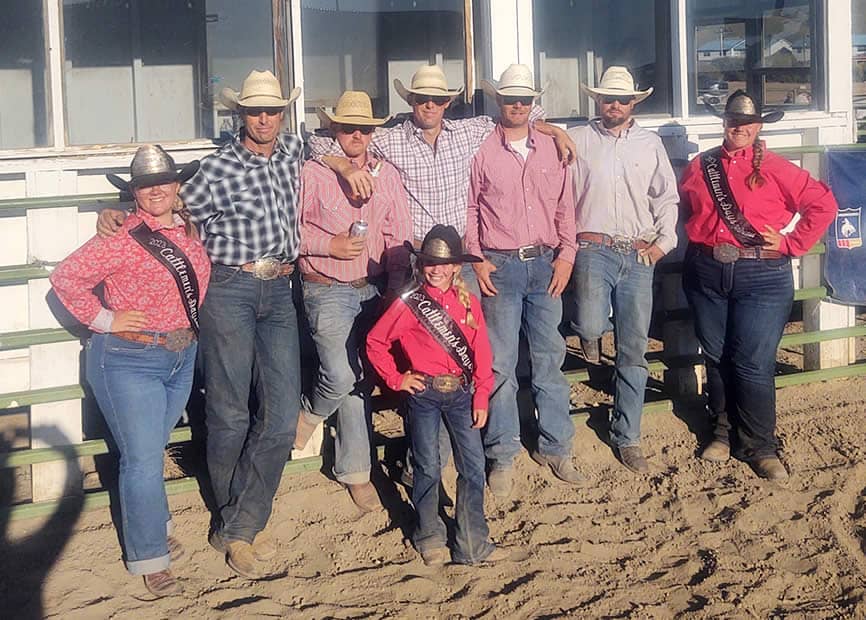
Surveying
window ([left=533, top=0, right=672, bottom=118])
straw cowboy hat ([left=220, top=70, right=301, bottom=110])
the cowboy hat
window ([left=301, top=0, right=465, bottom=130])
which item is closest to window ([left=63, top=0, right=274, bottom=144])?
→ window ([left=301, top=0, right=465, bottom=130])

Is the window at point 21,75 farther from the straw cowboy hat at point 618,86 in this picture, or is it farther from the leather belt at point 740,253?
the leather belt at point 740,253

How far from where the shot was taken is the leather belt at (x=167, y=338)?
4160mm

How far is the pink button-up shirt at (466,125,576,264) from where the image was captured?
5031 mm

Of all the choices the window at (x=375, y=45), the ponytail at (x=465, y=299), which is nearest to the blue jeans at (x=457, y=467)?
the ponytail at (x=465, y=299)

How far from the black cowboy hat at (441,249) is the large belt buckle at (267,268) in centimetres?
67

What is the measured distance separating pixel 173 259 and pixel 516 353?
186 cm

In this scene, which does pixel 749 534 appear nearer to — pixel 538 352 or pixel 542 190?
pixel 538 352

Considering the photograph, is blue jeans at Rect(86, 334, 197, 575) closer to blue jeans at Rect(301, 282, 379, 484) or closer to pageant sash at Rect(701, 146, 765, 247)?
blue jeans at Rect(301, 282, 379, 484)

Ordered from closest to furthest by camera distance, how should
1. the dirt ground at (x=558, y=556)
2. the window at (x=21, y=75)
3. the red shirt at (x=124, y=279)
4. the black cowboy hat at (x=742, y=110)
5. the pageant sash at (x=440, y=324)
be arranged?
the red shirt at (x=124, y=279) < the dirt ground at (x=558, y=556) < the pageant sash at (x=440, y=324) < the black cowboy hat at (x=742, y=110) < the window at (x=21, y=75)

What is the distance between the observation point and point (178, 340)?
13.9 ft

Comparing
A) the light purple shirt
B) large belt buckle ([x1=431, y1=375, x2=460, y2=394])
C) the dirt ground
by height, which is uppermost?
the light purple shirt

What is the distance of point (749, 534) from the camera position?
480 centimetres

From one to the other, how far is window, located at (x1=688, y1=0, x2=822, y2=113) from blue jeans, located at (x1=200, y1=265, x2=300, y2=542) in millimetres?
3430

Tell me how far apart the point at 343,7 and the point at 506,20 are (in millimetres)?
2046
